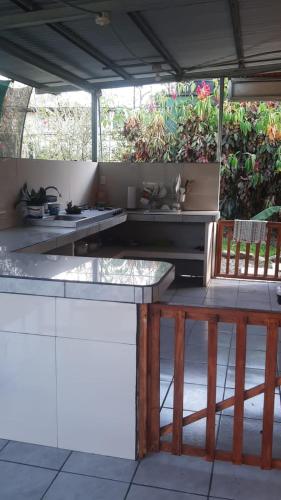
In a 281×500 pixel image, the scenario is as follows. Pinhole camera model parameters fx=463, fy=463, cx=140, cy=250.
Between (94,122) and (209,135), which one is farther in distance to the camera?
(209,135)

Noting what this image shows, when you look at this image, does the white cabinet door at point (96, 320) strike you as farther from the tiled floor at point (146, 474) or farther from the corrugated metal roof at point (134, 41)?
the corrugated metal roof at point (134, 41)

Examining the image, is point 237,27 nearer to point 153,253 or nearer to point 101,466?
point 153,253

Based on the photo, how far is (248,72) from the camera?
507cm

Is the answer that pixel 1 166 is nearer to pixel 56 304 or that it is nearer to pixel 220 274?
pixel 56 304

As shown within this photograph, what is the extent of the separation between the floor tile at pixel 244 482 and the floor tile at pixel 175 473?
5cm

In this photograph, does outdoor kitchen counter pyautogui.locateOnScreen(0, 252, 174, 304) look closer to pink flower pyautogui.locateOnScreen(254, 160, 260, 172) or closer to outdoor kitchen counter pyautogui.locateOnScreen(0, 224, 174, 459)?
outdoor kitchen counter pyautogui.locateOnScreen(0, 224, 174, 459)

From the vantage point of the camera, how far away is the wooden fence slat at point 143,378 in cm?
190

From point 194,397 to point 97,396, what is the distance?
31.4 inches

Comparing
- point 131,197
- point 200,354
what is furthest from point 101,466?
point 131,197

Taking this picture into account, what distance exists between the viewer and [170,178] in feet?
18.3

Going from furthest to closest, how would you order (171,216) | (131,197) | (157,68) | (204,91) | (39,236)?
1. (204,91)
2. (131,197)
3. (171,216)
4. (157,68)
5. (39,236)

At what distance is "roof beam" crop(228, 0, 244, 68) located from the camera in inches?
128

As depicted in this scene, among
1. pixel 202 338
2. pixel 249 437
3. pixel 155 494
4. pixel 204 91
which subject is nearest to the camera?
pixel 155 494

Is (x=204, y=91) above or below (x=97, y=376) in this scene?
above
